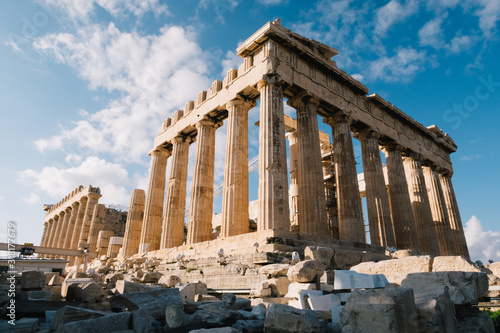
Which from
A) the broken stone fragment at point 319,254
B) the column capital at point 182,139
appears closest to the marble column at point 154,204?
the column capital at point 182,139

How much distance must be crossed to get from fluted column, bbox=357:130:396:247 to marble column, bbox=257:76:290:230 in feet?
27.4

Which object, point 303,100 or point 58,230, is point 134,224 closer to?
point 303,100

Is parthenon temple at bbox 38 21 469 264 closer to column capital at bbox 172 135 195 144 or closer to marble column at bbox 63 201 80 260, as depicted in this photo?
column capital at bbox 172 135 195 144

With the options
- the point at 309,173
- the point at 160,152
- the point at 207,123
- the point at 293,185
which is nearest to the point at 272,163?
the point at 309,173

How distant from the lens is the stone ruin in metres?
4.67

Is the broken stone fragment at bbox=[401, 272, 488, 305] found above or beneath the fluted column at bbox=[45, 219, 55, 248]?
beneath

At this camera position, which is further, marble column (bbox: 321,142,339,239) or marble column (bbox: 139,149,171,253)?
marble column (bbox: 321,142,339,239)

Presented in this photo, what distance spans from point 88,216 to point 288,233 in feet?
95.7

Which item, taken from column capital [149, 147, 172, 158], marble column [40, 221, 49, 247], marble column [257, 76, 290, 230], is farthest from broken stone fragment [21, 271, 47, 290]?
marble column [40, 221, 49, 247]

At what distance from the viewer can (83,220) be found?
3581 cm

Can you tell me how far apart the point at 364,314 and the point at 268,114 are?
13.2m

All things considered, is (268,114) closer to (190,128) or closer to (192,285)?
(190,128)

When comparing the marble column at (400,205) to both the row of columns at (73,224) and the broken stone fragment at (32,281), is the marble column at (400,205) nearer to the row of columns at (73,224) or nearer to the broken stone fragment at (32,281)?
the broken stone fragment at (32,281)

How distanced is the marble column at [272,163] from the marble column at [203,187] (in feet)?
17.6
